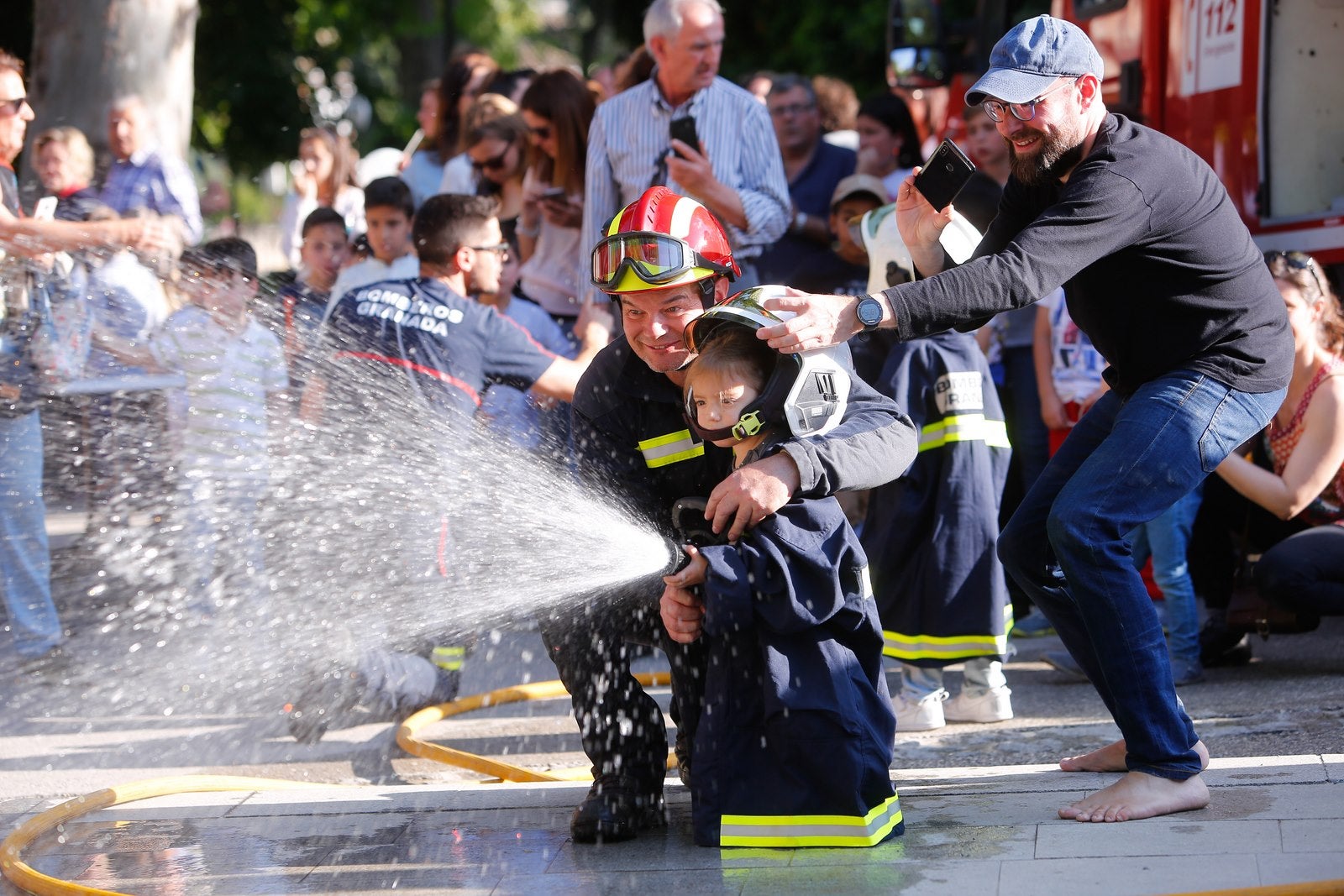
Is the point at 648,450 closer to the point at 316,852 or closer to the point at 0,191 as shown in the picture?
the point at 316,852

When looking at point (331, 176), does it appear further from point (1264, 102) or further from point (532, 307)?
point (1264, 102)

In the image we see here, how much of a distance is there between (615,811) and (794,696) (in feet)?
2.25

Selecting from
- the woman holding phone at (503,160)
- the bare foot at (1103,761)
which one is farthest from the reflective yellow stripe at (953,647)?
the woman holding phone at (503,160)

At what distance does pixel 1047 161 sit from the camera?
418 cm

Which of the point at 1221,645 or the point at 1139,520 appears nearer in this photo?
the point at 1139,520

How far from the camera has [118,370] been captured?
298 inches

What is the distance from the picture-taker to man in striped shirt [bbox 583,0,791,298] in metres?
7.05

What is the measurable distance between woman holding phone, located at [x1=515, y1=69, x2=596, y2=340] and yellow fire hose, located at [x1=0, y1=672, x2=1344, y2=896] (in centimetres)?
218

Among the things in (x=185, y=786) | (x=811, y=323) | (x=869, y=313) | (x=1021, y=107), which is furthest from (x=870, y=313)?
(x=185, y=786)

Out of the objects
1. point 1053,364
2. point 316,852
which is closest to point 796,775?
point 316,852

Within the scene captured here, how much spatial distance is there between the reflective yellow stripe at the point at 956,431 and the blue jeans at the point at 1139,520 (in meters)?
1.45

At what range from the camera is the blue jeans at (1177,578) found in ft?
20.6

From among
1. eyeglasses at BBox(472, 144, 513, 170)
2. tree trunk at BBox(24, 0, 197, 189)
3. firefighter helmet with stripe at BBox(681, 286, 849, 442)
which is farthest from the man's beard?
tree trunk at BBox(24, 0, 197, 189)

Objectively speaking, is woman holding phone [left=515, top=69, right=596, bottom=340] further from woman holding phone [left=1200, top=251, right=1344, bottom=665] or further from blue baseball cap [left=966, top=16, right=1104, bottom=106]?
blue baseball cap [left=966, top=16, right=1104, bottom=106]
